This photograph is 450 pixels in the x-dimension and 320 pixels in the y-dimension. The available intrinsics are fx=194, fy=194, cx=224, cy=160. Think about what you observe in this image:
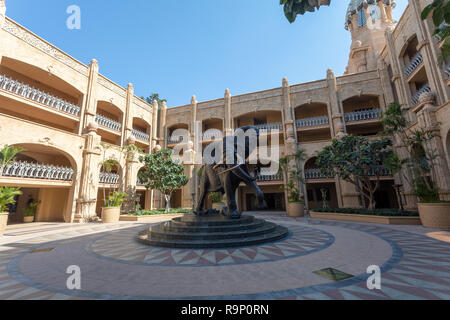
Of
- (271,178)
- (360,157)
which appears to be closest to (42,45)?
(271,178)

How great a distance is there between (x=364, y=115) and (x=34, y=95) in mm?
23468

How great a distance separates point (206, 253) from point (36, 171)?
12172 millimetres

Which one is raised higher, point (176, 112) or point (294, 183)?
point (176, 112)

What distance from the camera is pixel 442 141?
29.6 feet

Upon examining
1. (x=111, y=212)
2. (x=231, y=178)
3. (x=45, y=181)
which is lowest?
(x=111, y=212)

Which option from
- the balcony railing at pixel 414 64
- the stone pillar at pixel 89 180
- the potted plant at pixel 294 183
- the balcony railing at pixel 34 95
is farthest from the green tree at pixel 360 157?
the balcony railing at pixel 34 95

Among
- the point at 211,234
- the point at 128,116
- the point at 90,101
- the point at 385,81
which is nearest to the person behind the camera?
the point at 211,234

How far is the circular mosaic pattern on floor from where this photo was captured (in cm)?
382

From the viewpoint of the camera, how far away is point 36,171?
10883 millimetres

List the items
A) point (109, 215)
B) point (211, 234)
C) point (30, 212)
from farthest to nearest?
point (30, 212) < point (109, 215) < point (211, 234)

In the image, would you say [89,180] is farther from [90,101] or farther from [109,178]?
[90,101]

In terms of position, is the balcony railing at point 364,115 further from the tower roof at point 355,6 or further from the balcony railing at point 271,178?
the tower roof at point 355,6

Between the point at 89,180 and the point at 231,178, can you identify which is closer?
the point at 231,178

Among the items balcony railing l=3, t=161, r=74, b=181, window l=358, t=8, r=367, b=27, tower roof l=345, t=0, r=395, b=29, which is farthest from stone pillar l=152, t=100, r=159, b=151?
tower roof l=345, t=0, r=395, b=29
